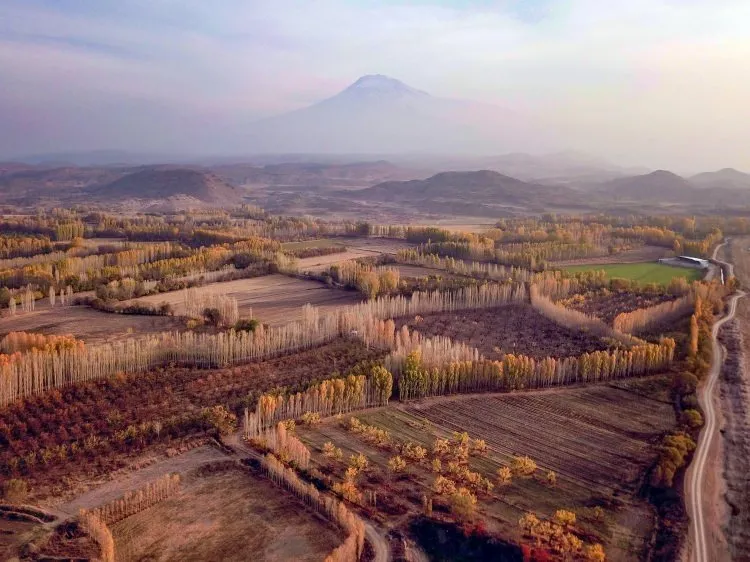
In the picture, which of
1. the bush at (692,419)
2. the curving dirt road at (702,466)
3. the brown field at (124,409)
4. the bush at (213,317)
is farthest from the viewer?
the bush at (213,317)

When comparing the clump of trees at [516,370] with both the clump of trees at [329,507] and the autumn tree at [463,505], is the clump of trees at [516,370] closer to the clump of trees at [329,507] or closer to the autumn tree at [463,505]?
the clump of trees at [329,507]

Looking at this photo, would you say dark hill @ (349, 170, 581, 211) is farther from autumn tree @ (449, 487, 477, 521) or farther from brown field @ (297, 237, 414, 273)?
autumn tree @ (449, 487, 477, 521)

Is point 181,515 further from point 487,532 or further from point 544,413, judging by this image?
point 544,413

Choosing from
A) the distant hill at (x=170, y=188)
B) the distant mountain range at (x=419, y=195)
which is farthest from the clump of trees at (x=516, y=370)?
the distant hill at (x=170, y=188)

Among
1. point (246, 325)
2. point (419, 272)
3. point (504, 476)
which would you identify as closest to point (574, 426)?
point (504, 476)

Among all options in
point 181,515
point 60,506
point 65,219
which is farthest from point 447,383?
point 65,219

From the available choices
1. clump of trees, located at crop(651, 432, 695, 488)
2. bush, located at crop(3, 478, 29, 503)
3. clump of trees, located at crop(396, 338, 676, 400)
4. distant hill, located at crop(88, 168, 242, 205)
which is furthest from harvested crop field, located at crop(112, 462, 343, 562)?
distant hill, located at crop(88, 168, 242, 205)
